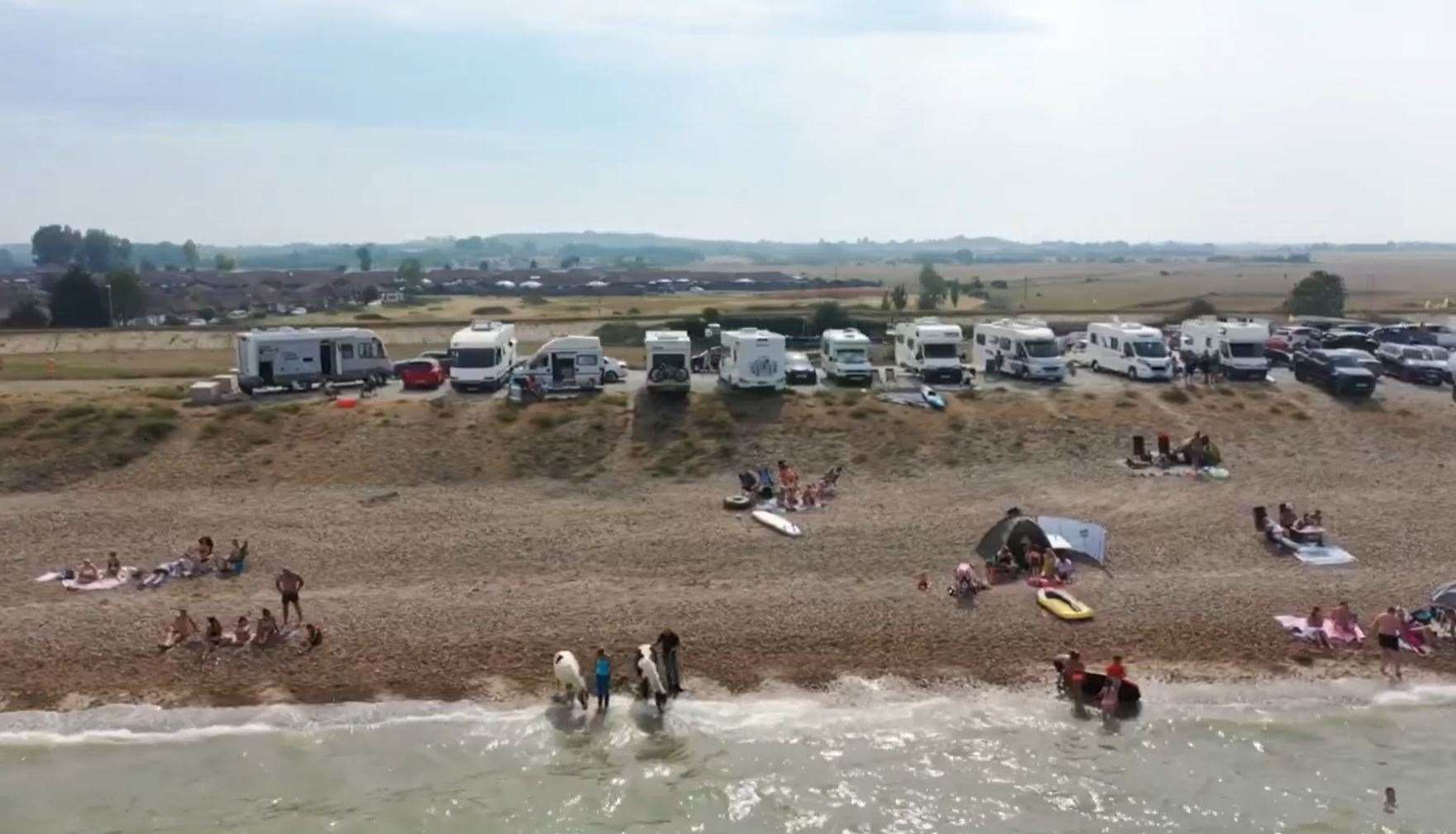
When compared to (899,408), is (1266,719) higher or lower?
lower

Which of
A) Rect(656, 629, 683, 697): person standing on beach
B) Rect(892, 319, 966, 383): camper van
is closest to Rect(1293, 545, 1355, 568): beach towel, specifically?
Rect(656, 629, 683, 697): person standing on beach

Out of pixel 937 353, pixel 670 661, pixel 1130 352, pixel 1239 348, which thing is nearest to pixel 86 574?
pixel 670 661

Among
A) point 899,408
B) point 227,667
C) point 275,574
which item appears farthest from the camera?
point 899,408

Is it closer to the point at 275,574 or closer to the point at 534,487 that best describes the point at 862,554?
the point at 534,487

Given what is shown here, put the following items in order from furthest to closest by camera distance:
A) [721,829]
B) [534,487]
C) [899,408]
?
[899,408] < [534,487] < [721,829]

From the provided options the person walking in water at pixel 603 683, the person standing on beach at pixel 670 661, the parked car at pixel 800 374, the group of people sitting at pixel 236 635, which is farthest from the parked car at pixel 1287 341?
the group of people sitting at pixel 236 635

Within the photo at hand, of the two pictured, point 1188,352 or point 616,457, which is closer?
point 616,457

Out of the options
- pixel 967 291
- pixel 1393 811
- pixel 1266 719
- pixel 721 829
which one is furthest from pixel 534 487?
pixel 967 291
